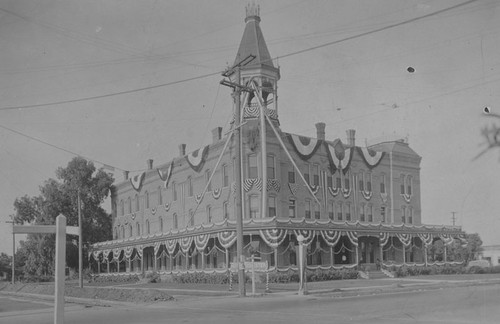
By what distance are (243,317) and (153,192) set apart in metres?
44.6

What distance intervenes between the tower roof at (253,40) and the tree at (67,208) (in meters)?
29.2

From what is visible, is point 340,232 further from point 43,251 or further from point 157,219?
point 43,251

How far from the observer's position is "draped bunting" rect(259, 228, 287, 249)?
38500 millimetres

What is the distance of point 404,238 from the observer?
47281mm

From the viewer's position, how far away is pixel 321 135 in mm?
52062

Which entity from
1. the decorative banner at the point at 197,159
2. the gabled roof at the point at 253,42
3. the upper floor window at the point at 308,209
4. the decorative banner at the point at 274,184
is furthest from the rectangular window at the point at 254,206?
the gabled roof at the point at 253,42

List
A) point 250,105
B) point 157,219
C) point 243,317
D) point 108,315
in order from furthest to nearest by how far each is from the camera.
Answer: point 157,219 < point 250,105 < point 108,315 < point 243,317

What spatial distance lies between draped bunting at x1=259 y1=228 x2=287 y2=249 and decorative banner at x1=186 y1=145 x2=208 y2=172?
12061 millimetres

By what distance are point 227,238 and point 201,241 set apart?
3077 mm

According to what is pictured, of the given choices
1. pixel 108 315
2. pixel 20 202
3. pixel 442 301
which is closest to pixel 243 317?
pixel 108 315

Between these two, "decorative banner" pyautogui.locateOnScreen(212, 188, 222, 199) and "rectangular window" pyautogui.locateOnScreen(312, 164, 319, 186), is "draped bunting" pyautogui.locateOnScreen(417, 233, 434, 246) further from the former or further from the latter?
"decorative banner" pyautogui.locateOnScreen(212, 188, 222, 199)

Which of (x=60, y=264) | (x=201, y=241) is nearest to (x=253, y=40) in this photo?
(x=201, y=241)

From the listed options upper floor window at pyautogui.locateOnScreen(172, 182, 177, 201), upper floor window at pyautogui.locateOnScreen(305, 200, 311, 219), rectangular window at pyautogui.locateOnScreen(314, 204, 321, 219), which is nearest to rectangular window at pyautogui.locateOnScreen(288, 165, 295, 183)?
upper floor window at pyautogui.locateOnScreen(305, 200, 311, 219)

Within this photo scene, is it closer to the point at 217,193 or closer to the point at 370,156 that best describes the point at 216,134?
the point at 217,193
